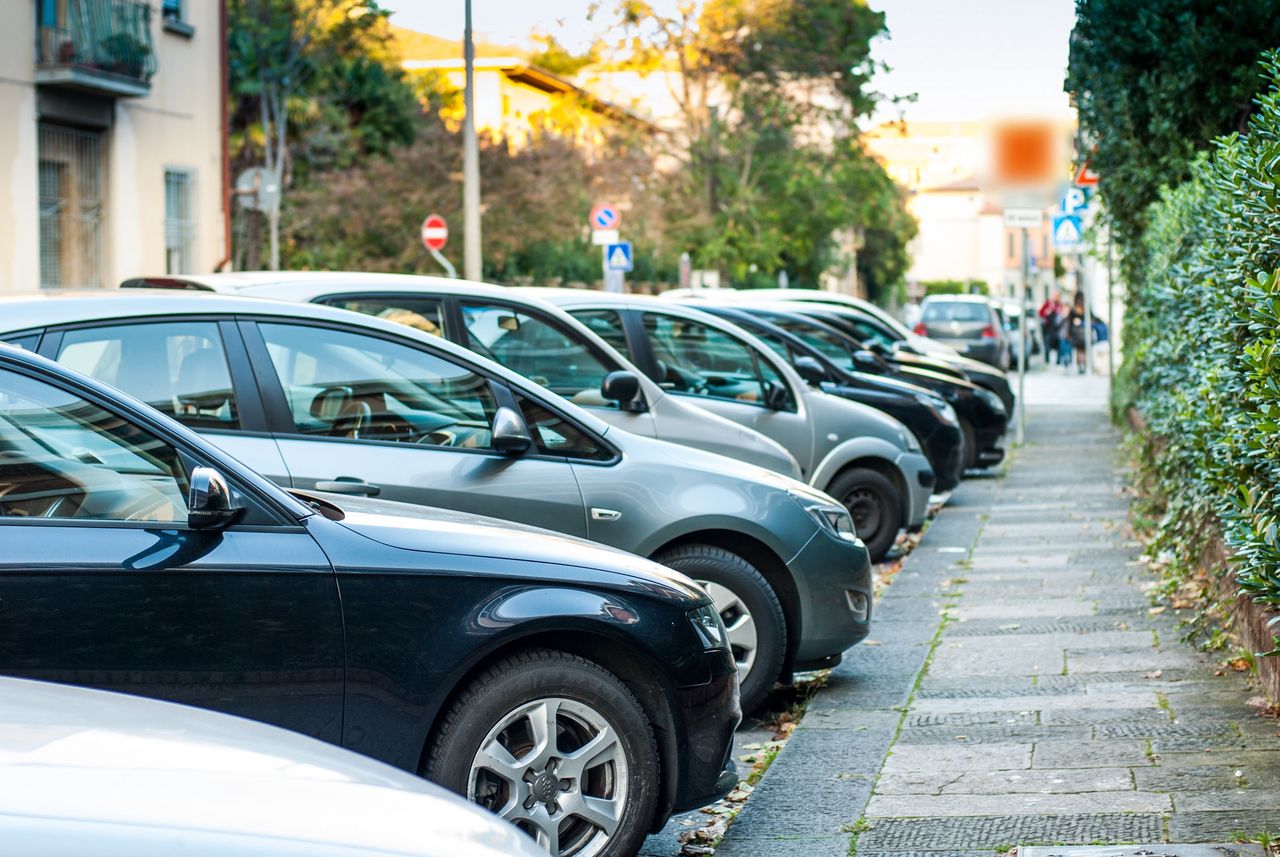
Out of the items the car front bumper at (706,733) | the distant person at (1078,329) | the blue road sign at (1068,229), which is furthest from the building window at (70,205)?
the distant person at (1078,329)

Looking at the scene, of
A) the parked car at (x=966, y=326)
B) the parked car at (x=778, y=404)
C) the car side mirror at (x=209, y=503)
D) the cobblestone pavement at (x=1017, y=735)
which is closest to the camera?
the car side mirror at (x=209, y=503)

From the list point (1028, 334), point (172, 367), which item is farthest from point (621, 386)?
point (1028, 334)

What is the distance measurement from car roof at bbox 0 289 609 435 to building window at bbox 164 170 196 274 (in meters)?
19.6

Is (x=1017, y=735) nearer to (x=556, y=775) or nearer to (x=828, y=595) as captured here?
(x=828, y=595)

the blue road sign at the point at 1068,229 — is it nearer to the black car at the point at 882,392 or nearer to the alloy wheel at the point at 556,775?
the black car at the point at 882,392

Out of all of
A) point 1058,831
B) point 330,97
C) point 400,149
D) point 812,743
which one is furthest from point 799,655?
point 330,97

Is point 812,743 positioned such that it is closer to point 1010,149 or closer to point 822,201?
point 1010,149

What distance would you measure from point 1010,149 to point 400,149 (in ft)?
67.6

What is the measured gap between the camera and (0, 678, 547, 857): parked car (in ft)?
7.37

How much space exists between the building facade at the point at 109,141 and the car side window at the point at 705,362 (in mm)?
12955

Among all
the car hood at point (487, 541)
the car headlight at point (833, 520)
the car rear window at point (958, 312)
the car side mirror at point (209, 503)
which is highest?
the car rear window at point (958, 312)

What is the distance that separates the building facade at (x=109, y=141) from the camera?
21.7 m

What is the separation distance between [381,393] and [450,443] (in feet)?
1.02

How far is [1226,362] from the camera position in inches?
283
